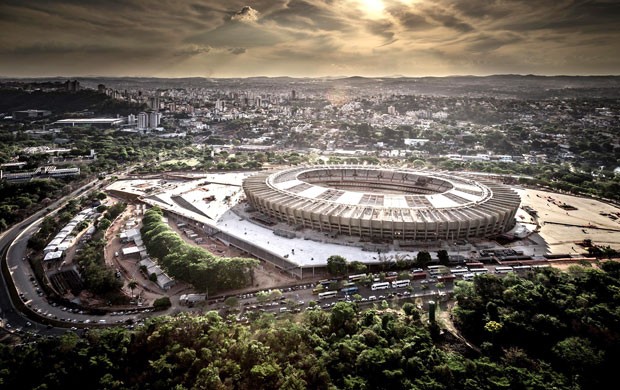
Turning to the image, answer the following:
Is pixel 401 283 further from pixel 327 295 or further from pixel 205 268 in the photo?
pixel 205 268

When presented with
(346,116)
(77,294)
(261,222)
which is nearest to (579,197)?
(261,222)

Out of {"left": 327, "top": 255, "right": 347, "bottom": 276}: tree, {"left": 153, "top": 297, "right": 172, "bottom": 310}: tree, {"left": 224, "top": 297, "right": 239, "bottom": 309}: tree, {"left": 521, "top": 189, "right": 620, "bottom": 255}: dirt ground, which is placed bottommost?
{"left": 153, "top": 297, "right": 172, "bottom": 310}: tree

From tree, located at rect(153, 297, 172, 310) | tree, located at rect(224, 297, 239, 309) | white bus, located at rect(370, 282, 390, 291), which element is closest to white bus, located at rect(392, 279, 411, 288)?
white bus, located at rect(370, 282, 390, 291)

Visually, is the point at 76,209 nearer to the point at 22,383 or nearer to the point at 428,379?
the point at 22,383

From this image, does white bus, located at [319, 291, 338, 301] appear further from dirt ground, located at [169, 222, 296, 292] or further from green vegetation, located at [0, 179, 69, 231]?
green vegetation, located at [0, 179, 69, 231]

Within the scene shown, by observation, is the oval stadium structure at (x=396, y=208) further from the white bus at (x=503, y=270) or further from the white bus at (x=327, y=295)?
the white bus at (x=327, y=295)

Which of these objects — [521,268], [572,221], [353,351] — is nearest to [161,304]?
[353,351]
